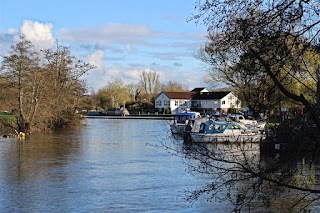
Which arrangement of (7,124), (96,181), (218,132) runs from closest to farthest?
(96,181) → (218,132) → (7,124)

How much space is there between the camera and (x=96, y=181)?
18203 millimetres

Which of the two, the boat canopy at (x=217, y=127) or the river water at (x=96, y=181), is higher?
the boat canopy at (x=217, y=127)

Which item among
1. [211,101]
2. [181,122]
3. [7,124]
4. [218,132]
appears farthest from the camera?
[211,101]

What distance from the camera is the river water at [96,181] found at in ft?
46.0

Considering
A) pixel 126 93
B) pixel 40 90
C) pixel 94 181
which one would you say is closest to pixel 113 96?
pixel 126 93

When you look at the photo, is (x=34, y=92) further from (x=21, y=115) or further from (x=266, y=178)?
→ (x=266, y=178)

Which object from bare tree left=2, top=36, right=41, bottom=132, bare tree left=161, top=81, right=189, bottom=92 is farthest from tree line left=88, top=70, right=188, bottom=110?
bare tree left=2, top=36, right=41, bottom=132

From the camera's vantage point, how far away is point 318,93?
6.97 m

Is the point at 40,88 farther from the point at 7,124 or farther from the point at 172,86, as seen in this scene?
the point at 172,86

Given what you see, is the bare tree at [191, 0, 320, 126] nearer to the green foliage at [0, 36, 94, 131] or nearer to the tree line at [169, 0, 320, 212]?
the tree line at [169, 0, 320, 212]

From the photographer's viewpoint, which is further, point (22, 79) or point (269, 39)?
point (22, 79)

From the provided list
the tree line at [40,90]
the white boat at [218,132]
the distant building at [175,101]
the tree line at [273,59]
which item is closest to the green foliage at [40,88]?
the tree line at [40,90]

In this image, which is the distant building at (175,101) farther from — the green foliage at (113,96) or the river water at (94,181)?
the river water at (94,181)

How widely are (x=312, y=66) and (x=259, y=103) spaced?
100 centimetres
